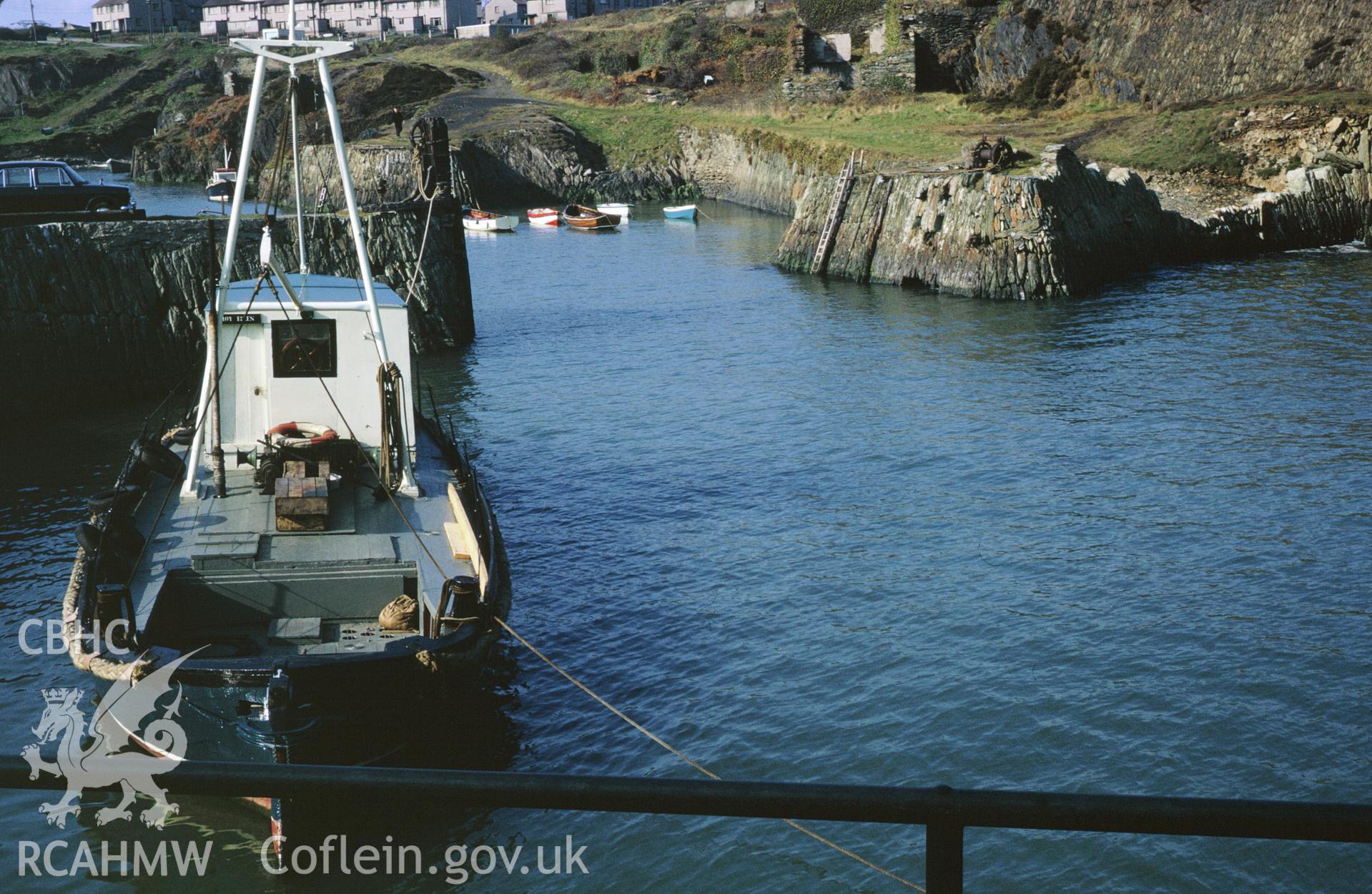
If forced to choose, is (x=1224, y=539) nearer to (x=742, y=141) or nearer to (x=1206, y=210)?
(x=1206, y=210)

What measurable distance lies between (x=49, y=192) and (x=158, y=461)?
20.1 m

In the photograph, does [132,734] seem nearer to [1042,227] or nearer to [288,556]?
[288,556]

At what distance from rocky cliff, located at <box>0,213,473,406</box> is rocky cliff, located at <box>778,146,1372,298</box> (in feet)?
68.5

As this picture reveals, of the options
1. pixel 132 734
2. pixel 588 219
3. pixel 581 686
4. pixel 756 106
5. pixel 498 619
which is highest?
pixel 756 106

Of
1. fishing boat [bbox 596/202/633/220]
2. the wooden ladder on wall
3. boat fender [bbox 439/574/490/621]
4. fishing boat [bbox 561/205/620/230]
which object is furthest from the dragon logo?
fishing boat [bbox 596/202/633/220]

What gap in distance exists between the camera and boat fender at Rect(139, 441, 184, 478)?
18.8 meters

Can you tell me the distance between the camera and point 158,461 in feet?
62.0

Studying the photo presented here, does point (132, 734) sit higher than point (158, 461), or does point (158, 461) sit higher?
point (158, 461)

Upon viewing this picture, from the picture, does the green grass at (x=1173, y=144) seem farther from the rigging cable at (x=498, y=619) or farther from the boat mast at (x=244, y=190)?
the rigging cable at (x=498, y=619)

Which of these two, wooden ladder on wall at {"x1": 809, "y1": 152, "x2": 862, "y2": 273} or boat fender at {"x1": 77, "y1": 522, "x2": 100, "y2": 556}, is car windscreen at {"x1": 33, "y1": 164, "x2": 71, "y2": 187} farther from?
wooden ladder on wall at {"x1": 809, "y1": 152, "x2": 862, "y2": 273}

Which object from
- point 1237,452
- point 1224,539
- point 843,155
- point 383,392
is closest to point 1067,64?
point 843,155

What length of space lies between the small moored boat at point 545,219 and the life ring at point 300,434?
185ft

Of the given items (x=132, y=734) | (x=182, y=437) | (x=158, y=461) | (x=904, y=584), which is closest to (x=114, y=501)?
(x=158, y=461)

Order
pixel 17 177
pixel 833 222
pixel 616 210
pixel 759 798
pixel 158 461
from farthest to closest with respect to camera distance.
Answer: pixel 616 210 → pixel 833 222 → pixel 17 177 → pixel 158 461 → pixel 759 798
